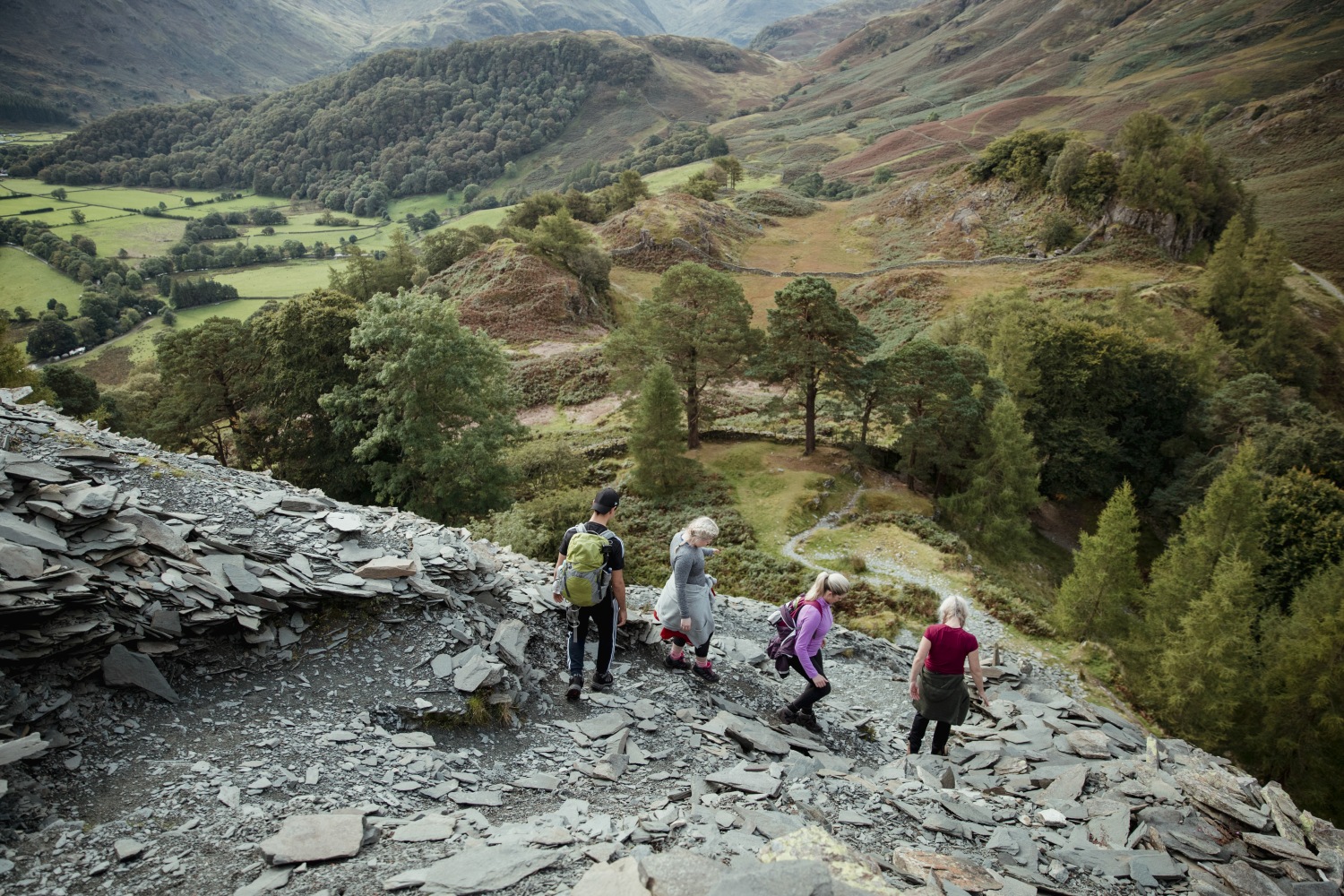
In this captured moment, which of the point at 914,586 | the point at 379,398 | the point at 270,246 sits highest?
the point at 270,246

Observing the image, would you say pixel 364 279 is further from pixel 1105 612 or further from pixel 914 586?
pixel 1105 612

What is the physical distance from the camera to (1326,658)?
1634 cm

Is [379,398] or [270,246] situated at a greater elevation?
[270,246]

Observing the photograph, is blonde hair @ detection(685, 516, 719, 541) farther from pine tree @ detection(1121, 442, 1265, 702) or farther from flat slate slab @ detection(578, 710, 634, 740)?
pine tree @ detection(1121, 442, 1265, 702)

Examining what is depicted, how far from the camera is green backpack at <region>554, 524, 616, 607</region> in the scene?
27.1ft

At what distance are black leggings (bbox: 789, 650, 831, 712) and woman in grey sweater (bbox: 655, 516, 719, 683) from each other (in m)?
1.32

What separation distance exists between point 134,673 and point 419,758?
3.13m

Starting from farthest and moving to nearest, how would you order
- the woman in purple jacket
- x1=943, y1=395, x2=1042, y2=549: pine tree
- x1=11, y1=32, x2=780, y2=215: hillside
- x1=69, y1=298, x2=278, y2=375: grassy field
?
x1=11, y1=32, x2=780, y2=215: hillside
x1=69, y1=298, x2=278, y2=375: grassy field
x1=943, y1=395, x2=1042, y2=549: pine tree
the woman in purple jacket

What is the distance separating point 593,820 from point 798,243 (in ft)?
264

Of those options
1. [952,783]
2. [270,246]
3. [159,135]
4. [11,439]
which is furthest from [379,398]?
[159,135]

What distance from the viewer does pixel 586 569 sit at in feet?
27.1

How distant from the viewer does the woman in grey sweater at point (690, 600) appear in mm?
8852

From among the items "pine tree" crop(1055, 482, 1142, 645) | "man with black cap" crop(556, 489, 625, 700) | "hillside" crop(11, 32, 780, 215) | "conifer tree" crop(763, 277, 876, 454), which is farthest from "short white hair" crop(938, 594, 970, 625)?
"hillside" crop(11, 32, 780, 215)

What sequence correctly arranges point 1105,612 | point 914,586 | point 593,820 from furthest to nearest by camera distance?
point 914,586 → point 1105,612 → point 593,820
